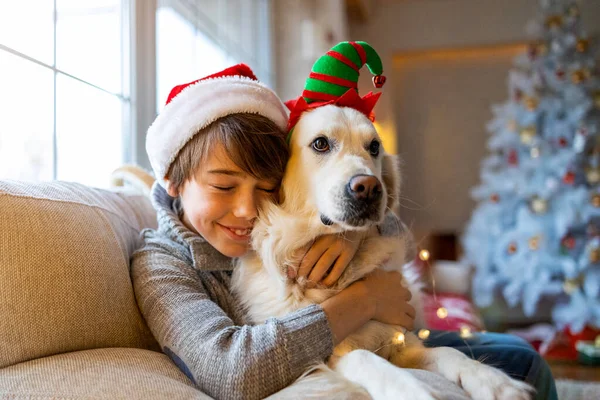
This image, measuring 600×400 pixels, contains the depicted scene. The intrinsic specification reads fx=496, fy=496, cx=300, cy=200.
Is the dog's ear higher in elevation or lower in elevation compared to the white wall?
lower

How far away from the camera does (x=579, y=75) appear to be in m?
4.14

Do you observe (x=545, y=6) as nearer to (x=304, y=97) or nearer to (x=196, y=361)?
(x=304, y=97)

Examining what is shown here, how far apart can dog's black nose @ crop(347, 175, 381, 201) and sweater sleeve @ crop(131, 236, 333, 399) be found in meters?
0.25

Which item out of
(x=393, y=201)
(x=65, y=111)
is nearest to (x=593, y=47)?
(x=393, y=201)

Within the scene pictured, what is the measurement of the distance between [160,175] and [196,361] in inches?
21.2

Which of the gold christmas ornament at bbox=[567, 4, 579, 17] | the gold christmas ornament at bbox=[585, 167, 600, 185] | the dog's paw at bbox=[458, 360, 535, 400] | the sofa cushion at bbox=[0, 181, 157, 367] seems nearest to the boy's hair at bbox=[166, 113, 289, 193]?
the sofa cushion at bbox=[0, 181, 157, 367]

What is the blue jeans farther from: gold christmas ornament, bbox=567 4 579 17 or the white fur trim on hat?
gold christmas ornament, bbox=567 4 579 17

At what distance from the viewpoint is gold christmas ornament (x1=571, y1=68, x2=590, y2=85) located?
4.14 m

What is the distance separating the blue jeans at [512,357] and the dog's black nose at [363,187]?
54 centimetres

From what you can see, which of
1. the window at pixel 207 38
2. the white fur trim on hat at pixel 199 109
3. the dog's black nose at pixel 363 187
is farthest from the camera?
the window at pixel 207 38

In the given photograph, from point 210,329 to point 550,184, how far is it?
3810mm

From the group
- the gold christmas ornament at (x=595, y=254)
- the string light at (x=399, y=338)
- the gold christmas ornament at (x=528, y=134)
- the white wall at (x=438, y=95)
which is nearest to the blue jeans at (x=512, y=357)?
the string light at (x=399, y=338)

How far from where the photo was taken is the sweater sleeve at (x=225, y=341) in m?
0.90

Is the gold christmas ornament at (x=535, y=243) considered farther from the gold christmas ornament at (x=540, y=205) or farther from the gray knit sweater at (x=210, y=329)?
the gray knit sweater at (x=210, y=329)
